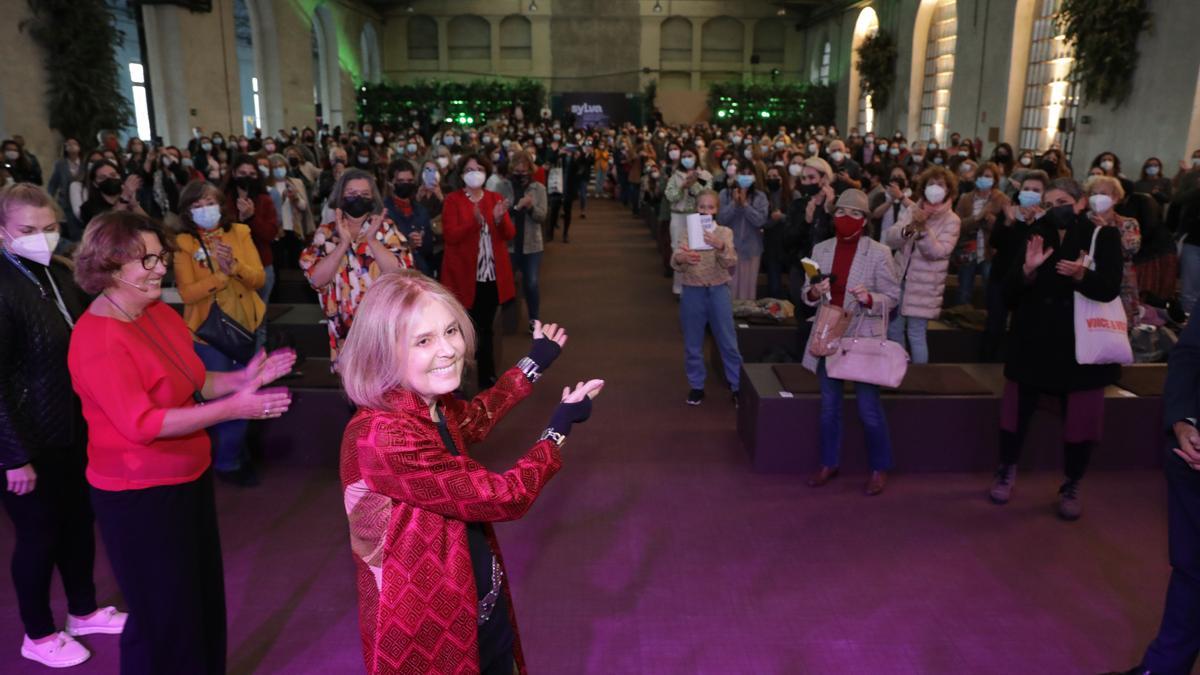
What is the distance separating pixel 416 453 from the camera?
1725 mm

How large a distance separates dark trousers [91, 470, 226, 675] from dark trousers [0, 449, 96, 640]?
67 centimetres

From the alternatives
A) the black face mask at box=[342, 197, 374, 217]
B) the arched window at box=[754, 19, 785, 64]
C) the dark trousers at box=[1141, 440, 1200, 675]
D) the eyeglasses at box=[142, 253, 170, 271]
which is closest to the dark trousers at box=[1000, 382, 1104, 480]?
the dark trousers at box=[1141, 440, 1200, 675]

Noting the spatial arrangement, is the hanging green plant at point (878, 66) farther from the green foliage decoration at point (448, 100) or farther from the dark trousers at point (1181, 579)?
the dark trousers at point (1181, 579)

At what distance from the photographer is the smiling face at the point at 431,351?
5.80 ft

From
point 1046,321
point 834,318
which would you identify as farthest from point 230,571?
point 1046,321

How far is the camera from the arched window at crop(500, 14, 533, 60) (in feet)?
121

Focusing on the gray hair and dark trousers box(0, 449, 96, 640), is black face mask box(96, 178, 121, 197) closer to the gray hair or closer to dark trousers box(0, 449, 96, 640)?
the gray hair

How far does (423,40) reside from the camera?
3703cm

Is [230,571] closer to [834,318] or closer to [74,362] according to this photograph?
[74,362]

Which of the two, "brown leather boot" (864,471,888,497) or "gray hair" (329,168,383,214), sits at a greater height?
"gray hair" (329,168,383,214)

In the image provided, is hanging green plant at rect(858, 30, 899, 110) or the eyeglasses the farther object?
hanging green plant at rect(858, 30, 899, 110)

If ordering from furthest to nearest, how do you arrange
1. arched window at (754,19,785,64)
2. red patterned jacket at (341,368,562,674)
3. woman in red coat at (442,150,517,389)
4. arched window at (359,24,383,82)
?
arched window at (754,19,785,64)
arched window at (359,24,383,82)
woman in red coat at (442,150,517,389)
red patterned jacket at (341,368,562,674)

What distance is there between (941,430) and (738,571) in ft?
5.86

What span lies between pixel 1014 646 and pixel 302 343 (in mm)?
4907
